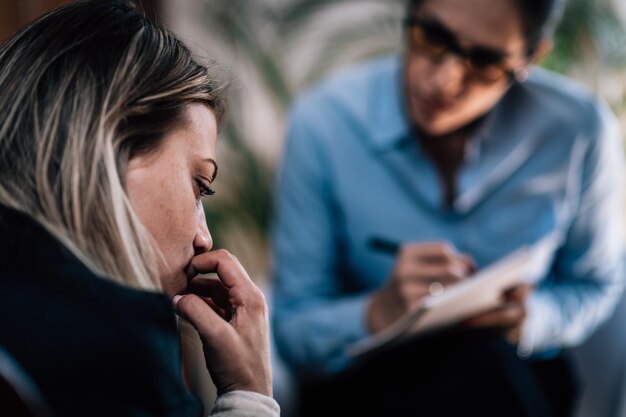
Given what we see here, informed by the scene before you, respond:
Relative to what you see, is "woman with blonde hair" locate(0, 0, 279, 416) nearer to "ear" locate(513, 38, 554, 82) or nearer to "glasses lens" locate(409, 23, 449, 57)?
"glasses lens" locate(409, 23, 449, 57)

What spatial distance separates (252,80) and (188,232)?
1.73m

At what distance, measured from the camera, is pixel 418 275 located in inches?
50.0

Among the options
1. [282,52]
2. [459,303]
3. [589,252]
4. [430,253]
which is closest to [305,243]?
[430,253]

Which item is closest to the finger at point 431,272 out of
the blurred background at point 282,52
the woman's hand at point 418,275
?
the woman's hand at point 418,275

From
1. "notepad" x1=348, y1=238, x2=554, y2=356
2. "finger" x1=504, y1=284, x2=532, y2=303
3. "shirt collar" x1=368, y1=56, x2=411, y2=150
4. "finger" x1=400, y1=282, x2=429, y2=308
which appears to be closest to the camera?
"notepad" x1=348, y1=238, x2=554, y2=356

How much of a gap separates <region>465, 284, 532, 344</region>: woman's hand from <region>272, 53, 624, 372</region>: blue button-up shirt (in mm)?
76

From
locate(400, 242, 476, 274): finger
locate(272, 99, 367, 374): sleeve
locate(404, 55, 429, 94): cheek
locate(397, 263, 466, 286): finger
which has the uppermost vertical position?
locate(404, 55, 429, 94): cheek

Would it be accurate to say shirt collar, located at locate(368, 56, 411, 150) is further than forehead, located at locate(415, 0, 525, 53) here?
Yes

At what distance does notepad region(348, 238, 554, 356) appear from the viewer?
1.14 metres

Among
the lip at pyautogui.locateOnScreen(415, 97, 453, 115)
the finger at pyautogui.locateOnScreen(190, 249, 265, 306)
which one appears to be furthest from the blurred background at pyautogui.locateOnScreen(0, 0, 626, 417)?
the finger at pyautogui.locateOnScreen(190, 249, 265, 306)

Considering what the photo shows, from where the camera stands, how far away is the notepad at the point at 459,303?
1138 mm

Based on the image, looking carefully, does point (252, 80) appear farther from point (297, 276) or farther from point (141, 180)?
point (141, 180)

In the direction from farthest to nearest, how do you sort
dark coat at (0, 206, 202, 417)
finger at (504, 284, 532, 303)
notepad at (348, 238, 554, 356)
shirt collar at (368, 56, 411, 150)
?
shirt collar at (368, 56, 411, 150), finger at (504, 284, 532, 303), notepad at (348, 238, 554, 356), dark coat at (0, 206, 202, 417)

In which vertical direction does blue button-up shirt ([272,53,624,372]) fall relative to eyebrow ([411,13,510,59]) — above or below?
below
